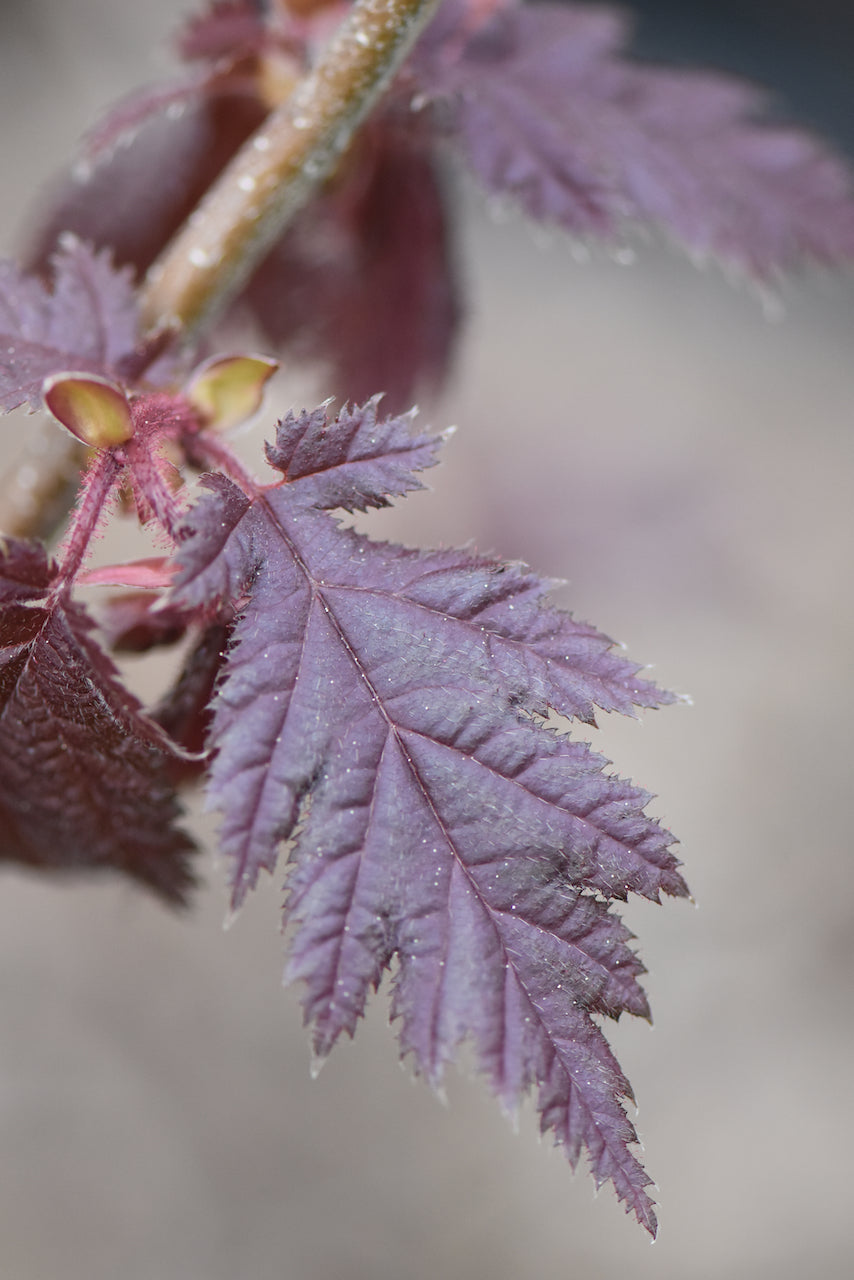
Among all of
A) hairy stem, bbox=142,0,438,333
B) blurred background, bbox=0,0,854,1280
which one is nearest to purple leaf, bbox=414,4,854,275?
hairy stem, bbox=142,0,438,333

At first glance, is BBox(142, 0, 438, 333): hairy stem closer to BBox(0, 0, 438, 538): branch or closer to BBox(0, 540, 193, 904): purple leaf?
BBox(0, 0, 438, 538): branch

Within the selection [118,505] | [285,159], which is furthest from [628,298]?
[118,505]

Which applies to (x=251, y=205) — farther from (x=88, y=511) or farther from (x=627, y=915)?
(x=627, y=915)

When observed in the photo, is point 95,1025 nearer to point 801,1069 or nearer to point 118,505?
point 801,1069

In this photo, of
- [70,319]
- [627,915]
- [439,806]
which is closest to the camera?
[439,806]

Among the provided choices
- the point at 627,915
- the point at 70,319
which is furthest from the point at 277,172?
the point at 627,915
